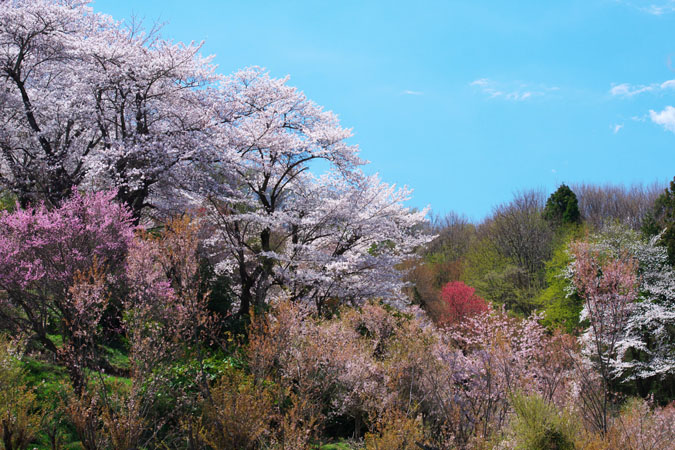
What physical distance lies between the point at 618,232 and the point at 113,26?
20325 mm

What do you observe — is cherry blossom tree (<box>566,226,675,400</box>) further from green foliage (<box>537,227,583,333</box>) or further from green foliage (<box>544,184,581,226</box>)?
green foliage (<box>544,184,581,226</box>)

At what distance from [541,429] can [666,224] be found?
16663 mm

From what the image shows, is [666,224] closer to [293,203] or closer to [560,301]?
[560,301]

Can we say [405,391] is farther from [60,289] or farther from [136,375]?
[60,289]

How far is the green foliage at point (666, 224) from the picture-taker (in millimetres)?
19406

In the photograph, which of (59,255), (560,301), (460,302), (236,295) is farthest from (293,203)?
(560,301)

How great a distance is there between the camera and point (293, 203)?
16.0 metres

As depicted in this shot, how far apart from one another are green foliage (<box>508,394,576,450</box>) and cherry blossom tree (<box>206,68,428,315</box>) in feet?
23.5

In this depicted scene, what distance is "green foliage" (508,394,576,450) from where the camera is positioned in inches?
296

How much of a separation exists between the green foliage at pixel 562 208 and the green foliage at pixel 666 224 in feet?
34.4

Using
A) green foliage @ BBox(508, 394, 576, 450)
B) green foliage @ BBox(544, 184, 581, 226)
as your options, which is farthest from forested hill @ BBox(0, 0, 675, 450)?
green foliage @ BBox(544, 184, 581, 226)

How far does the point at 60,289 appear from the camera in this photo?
9.04 metres

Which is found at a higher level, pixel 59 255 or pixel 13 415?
pixel 59 255

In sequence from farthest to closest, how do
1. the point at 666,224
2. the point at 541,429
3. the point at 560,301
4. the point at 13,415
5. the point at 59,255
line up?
the point at 560,301, the point at 666,224, the point at 59,255, the point at 541,429, the point at 13,415
